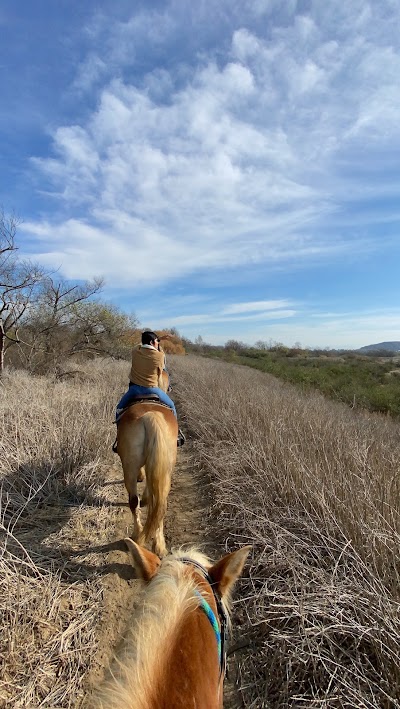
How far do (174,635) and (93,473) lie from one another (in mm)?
4279

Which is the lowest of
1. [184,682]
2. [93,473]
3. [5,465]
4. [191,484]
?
[191,484]

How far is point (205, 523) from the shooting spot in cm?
438

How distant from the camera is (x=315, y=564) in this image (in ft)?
9.29

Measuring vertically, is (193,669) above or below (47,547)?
above

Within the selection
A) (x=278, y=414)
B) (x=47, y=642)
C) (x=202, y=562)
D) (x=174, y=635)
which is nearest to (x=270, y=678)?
(x=202, y=562)

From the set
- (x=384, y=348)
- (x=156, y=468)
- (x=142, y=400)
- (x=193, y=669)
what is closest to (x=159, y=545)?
(x=156, y=468)

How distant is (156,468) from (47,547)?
47.5 inches

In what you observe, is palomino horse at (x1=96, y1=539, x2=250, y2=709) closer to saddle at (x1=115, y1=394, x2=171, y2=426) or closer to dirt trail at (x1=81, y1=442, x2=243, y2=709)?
dirt trail at (x1=81, y1=442, x2=243, y2=709)

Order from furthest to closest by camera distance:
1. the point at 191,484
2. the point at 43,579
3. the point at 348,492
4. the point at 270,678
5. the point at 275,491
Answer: the point at 191,484
the point at 275,491
the point at 348,492
the point at 43,579
the point at 270,678

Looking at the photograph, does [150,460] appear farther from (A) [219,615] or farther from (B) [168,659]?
(B) [168,659]

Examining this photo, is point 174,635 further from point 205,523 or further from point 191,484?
point 191,484

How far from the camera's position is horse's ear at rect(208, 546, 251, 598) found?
4.81ft

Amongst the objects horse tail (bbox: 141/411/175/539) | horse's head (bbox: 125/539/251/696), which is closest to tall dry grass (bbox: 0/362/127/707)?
horse tail (bbox: 141/411/175/539)

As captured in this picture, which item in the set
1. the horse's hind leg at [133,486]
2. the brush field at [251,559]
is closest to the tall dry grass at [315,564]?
the brush field at [251,559]
